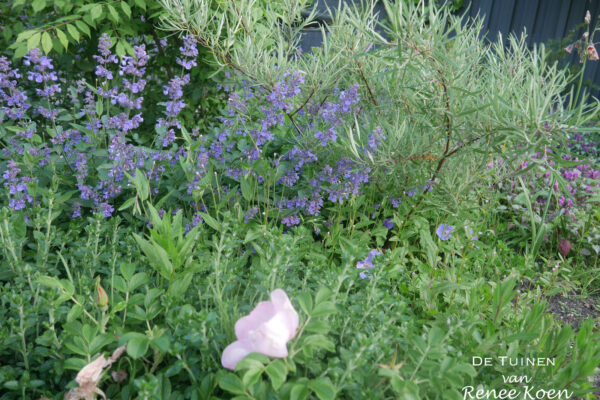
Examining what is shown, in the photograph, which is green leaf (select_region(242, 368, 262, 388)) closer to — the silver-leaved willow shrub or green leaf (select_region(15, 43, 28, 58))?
the silver-leaved willow shrub

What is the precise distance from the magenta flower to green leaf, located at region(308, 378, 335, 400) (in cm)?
9

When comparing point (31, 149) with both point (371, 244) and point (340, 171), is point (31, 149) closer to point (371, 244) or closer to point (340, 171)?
point (340, 171)

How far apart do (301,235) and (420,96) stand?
983 mm

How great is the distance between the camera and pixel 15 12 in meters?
3.54

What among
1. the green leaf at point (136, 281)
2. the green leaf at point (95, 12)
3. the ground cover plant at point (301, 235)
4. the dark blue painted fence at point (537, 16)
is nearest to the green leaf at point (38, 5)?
A: the green leaf at point (95, 12)

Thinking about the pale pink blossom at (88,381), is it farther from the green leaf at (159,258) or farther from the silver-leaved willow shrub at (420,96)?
the silver-leaved willow shrub at (420,96)

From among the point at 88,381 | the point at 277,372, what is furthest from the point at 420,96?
the point at 88,381

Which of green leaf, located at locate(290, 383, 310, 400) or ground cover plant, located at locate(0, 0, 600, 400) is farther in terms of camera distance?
ground cover plant, located at locate(0, 0, 600, 400)

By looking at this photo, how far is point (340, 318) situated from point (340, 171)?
832 millimetres

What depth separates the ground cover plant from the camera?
1.15 metres

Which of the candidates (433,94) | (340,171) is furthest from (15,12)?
(433,94)

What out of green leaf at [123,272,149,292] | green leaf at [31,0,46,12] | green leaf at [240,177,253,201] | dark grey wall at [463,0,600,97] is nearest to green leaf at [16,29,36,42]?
green leaf at [31,0,46,12]

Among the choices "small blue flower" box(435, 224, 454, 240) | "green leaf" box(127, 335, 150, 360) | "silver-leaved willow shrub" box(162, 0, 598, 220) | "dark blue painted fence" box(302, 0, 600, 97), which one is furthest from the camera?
"dark blue painted fence" box(302, 0, 600, 97)

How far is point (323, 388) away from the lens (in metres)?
1.01
